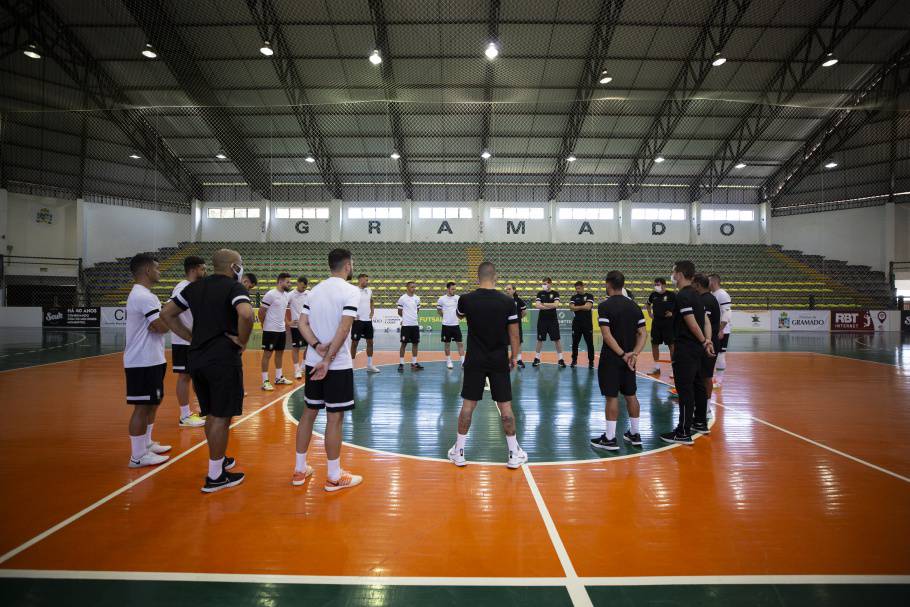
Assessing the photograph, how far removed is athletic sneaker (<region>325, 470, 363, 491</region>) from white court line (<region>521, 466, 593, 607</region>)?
1683 mm

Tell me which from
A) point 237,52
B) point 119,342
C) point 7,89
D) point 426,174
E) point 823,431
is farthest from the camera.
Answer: point 426,174

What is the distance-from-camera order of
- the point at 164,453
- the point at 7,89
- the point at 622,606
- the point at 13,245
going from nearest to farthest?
the point at 622,606
the point at 164,453
the point at 7,89
the point at 13,245

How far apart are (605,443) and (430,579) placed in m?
3.02

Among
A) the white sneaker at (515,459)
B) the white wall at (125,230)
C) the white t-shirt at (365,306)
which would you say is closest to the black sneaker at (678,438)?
the white sneaker at (515,459)

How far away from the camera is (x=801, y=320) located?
72.0 feet

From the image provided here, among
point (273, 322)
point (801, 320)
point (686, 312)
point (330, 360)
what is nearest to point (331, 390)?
point (330, 360)

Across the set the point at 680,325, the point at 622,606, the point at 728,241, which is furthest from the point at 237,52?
the point at 728,241

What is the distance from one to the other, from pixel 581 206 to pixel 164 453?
29222mm

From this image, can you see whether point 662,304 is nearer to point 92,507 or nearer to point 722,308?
point 722,308

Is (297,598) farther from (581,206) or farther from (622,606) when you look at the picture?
(581,206)

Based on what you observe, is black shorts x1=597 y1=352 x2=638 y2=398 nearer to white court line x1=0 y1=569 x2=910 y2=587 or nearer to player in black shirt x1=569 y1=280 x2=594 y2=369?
white court line x1=0 y1=569 x2=910 y2=587

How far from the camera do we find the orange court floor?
8.29 ft

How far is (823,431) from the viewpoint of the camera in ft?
18.1

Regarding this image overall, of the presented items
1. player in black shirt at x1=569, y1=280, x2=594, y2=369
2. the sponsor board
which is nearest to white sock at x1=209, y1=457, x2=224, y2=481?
player in black shirt at x1=569, y1=280, x2=594, y2=369
